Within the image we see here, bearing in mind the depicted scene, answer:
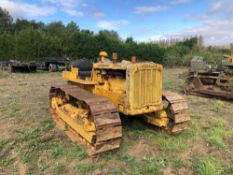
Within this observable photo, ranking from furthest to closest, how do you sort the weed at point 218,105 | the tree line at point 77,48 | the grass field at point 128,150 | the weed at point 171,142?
the tree line at point 77,48, the weed at point 218,105, the weed at point 171,142, the grass field at point 128,150

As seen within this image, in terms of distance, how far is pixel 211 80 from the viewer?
30.9 feet

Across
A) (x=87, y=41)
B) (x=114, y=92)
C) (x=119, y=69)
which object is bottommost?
(x=114, y=92)

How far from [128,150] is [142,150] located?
23 centimetres

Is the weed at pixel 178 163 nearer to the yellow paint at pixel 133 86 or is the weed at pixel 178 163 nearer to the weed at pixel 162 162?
the weed at pixel 162 162

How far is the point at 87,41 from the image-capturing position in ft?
72.6

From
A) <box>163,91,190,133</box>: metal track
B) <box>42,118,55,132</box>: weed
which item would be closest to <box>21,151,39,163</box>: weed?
<box>42,118,55,132</box>: weed

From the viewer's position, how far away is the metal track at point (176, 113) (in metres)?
4.56

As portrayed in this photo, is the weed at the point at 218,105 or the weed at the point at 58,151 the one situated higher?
the weed at the point at 218,105

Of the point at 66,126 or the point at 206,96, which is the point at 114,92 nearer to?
the point at 66,126

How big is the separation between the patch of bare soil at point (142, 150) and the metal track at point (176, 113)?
62cm

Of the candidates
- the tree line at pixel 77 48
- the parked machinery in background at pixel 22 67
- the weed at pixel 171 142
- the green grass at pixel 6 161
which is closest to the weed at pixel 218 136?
the weed at pixel 171 142

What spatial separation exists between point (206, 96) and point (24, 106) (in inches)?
246

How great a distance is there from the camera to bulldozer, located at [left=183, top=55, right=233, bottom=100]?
855 cm

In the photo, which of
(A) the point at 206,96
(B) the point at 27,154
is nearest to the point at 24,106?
(B) the point at 27,154
